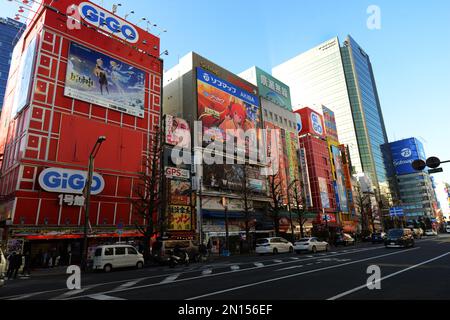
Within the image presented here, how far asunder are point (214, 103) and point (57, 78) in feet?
72.7

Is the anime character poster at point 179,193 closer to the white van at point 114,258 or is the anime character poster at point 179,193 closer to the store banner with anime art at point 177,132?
the store banner with anime art at point 177,132

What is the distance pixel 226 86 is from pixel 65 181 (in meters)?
30.1

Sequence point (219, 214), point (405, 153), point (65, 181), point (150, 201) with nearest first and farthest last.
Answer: point (150, 201), point (65, 181), point (219, 214), point (405, 153)

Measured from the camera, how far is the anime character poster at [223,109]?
42.6 meters

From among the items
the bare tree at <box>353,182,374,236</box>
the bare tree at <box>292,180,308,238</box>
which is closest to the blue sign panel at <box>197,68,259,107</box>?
the bare tree at <box>292,180,308,238</box>

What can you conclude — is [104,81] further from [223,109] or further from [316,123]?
[316,123]

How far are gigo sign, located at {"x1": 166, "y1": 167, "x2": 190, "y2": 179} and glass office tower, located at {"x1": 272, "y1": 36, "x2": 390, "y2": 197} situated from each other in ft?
303

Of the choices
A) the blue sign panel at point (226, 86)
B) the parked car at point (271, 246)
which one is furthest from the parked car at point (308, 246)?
the blue sign panel at point (226, 86)

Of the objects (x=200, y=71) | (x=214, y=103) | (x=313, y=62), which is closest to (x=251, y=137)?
(x=214, y=103)

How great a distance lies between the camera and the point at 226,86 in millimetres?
47719

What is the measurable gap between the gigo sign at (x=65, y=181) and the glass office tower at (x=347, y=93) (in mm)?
103694

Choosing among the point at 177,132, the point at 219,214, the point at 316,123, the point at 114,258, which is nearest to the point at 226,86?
the point at 177,132

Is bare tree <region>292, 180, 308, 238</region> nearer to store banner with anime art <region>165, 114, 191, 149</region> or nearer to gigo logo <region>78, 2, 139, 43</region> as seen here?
store banner with anime art <region>165, 114, 191, 149</region>

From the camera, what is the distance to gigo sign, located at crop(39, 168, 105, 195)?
24656mm
